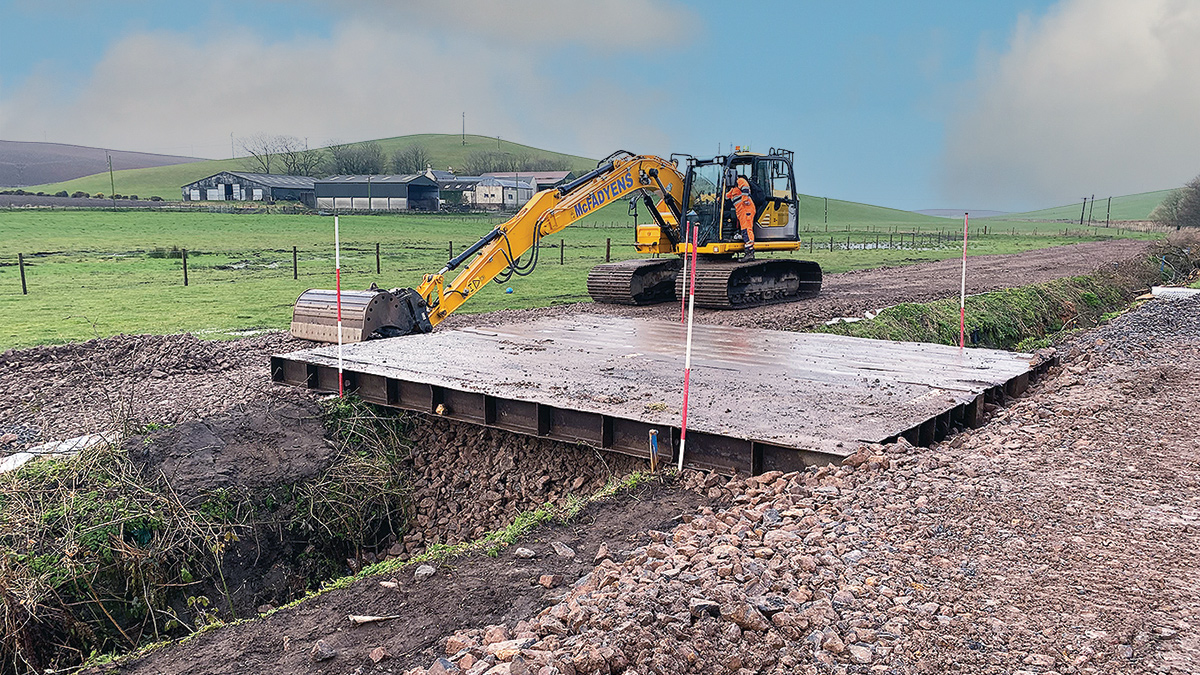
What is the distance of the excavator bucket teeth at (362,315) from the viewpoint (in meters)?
11.8

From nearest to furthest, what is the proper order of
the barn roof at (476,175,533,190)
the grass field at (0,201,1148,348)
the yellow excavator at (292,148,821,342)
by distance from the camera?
the yellow excavator at (292,148,821,342) < the grass field at (0,201,1148,348) < the barn roof at (476,175,533,190)

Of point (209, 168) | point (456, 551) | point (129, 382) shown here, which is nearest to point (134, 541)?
point (456, 551)

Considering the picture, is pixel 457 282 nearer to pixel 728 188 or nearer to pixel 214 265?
pixel 728 188

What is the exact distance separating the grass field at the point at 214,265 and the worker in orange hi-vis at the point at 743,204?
425 cm

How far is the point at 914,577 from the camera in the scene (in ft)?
14.6

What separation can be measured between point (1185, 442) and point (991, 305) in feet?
38.9

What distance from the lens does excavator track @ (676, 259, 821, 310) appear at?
16.4 metres

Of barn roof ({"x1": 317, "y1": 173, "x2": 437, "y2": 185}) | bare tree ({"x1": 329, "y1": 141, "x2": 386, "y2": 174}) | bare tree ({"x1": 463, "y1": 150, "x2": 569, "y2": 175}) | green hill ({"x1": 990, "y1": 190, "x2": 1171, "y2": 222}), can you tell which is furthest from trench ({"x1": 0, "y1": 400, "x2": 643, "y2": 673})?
green hill ({"x1": 990, "y1": 190, "x2": 1171, "y2": 222})

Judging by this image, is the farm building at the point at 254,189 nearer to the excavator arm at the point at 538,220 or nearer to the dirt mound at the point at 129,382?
the excavator arm at the point at 538,220

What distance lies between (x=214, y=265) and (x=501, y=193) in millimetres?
59368

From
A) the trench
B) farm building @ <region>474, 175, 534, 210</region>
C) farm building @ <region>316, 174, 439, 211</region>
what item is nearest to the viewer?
the trench

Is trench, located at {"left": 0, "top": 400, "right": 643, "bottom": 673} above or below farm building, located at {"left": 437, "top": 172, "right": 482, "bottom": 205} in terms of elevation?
below

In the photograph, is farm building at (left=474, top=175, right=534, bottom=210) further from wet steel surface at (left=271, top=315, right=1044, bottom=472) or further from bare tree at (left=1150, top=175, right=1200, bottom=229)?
wet steel surface at (left=271, top=315, right=1044, bottom=472)

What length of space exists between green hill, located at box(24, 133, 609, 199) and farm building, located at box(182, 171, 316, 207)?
11.2 metres
